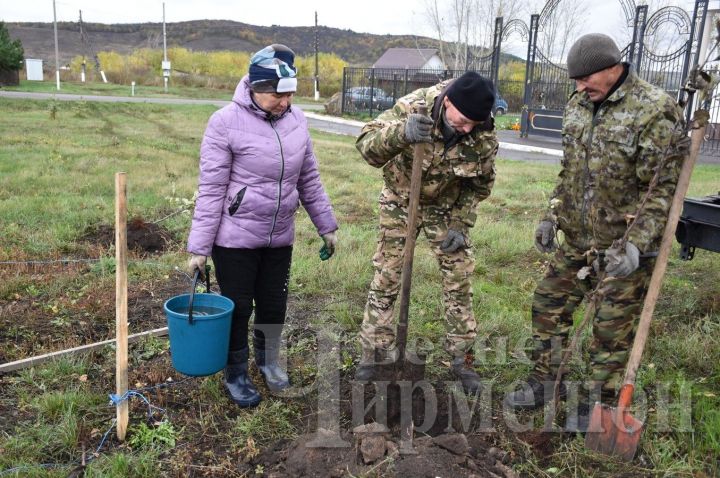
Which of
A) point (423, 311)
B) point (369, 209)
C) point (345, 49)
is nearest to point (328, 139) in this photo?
point (369, 209)

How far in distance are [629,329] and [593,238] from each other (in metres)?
0.48

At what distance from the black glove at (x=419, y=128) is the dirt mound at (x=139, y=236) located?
3.83 meters

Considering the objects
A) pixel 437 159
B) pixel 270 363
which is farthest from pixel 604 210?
pixel 270 363

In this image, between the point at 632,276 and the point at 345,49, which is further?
the point at 345,49

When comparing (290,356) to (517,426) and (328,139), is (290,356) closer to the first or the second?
(517,426)

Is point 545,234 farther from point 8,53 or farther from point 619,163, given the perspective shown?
point 8,53

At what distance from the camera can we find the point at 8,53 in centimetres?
2781

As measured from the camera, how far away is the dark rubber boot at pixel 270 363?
3.36m

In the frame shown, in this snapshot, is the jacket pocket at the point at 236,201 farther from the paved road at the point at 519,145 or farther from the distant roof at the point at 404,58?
the distant roof at the point at 404,58

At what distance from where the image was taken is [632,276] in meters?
2.87

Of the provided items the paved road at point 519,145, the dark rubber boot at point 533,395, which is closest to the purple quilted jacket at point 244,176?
the dark rubber boot at point 533,395

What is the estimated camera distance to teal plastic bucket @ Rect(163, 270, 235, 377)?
2.81 m

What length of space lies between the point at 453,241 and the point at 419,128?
805mm

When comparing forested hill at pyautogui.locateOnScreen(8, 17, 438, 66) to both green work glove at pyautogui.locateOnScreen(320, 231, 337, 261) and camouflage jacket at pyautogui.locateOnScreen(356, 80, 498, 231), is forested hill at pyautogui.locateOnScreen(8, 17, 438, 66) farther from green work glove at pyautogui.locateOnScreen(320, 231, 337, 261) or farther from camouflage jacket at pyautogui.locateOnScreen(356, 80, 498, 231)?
camouflage jacket at pyautogui.locateOnScreen(356, 80, 498, 231)
